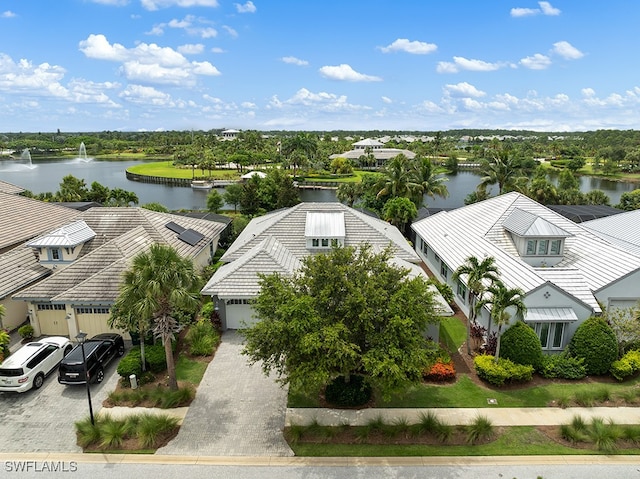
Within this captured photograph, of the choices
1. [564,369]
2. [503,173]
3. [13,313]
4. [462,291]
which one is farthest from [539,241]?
[13,313]

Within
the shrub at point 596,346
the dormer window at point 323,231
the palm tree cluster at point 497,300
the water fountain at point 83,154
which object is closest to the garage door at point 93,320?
the dormer window at point 323,231

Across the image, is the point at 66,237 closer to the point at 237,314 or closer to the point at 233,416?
the point at 237,314

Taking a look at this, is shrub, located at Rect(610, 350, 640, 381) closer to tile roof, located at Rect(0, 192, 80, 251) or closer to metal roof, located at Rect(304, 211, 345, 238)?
metal roof, located at Rect(304, 211, 345, 238)

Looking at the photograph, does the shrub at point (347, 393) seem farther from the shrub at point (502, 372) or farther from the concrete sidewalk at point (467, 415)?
the shrub at point (502, 372)

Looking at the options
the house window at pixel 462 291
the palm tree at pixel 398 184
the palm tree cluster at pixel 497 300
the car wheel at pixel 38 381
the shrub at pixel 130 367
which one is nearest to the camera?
the car wheel at pixel 38 381

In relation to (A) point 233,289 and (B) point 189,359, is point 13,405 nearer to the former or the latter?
(B) point 189,359

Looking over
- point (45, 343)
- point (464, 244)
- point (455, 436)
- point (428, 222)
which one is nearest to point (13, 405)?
point (45, 343)

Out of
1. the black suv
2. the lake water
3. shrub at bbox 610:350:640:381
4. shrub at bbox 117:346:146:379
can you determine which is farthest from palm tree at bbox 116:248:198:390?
the lake water
